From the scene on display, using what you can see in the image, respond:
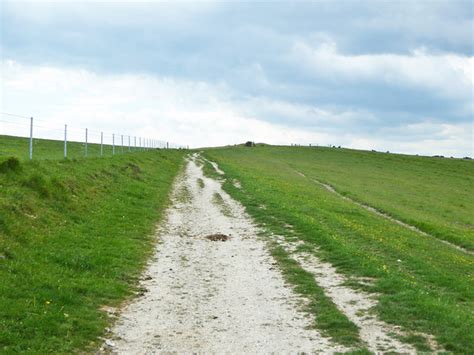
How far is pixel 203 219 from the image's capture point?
2444cm

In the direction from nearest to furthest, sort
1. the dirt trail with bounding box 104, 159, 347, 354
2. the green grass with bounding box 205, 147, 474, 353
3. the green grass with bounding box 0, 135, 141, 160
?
the dirt trail with bounding box 104, 159, 347, 354 < the green grass with bounding box 205, 147, 474, 353 < the green grass with bounding box 0, 135, 141, 160

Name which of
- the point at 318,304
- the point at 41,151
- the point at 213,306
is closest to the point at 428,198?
the point at 41,151

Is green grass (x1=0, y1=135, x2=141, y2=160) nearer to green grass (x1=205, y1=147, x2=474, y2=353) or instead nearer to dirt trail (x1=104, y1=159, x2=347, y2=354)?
dirt trail (x1=104, y1=159, x2=347, y2=354)

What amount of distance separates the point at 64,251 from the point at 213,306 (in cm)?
569

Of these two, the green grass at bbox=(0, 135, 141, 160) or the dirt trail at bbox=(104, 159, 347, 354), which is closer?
the dirt trail at bbox=(104, 159, 347, 354)

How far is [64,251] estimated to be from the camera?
583 inches

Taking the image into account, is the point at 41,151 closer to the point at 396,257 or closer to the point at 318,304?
the point at 396,257

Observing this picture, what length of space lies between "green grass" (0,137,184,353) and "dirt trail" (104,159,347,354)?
2.22 ft

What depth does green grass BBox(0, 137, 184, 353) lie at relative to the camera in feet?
31.2

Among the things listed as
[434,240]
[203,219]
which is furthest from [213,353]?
[434,240]

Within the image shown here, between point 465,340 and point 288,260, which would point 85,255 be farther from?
point 465,340

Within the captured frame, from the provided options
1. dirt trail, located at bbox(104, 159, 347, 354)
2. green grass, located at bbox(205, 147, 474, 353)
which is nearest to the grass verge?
dirt trail, located at bbox(104, 159, 347, 354)

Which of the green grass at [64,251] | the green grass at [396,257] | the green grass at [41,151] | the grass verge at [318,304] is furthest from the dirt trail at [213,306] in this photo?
the green grass at [41,151]

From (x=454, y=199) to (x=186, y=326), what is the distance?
4872cm
